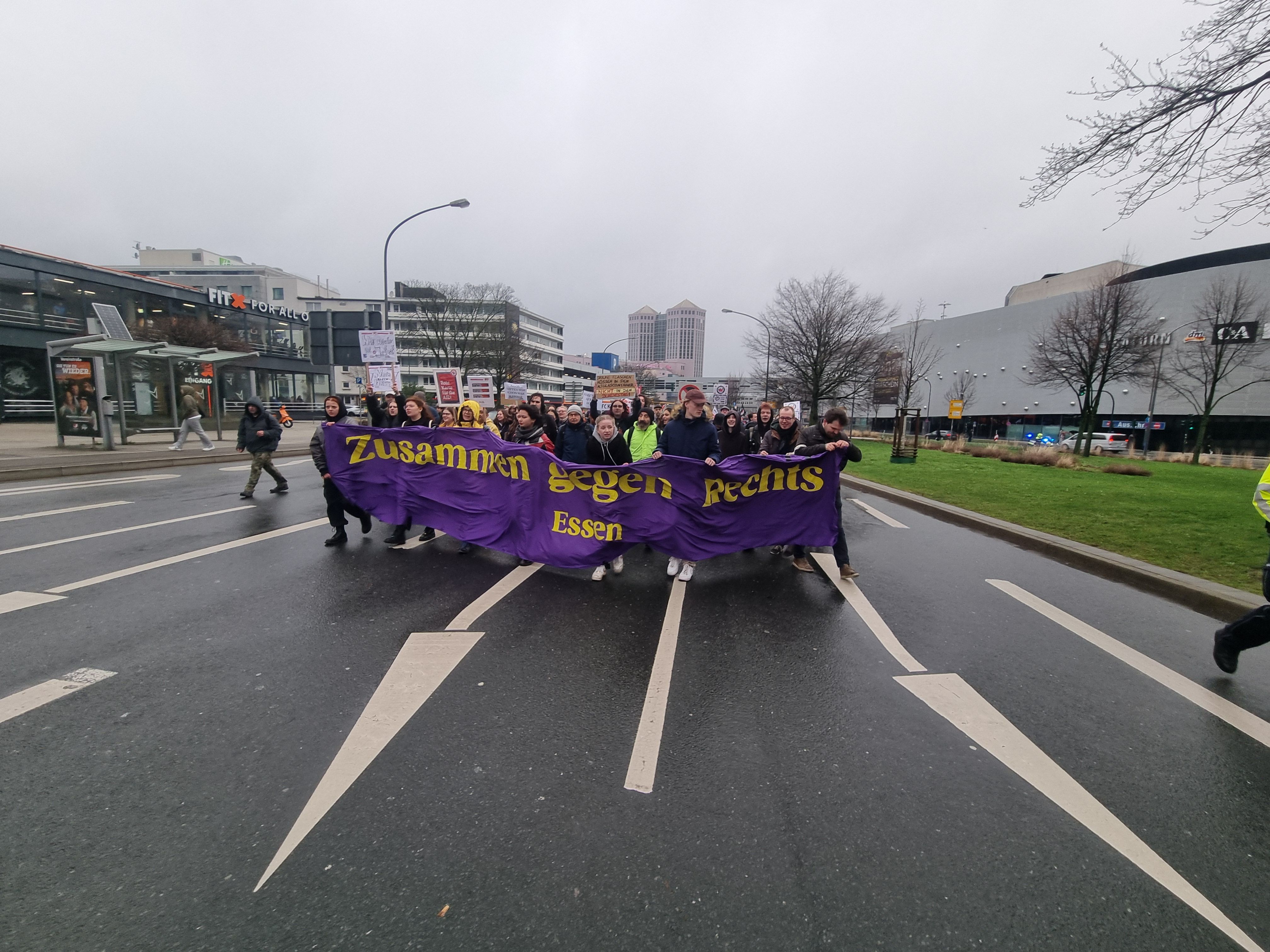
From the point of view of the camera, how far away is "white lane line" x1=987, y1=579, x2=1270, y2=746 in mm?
3223

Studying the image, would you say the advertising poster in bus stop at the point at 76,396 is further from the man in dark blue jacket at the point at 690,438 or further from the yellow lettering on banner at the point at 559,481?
the man in dark blue jacket at the point at 690,438

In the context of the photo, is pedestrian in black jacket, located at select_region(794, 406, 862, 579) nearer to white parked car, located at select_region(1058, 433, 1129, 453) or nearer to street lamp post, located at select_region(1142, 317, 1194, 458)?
white parked car, located at select_region(1058, 433, 1129, 453)

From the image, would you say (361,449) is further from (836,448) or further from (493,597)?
(836,448)

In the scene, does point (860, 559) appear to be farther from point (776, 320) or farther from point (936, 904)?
point (776, 320)

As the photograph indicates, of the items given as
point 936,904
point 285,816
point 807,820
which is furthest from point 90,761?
point 936,904

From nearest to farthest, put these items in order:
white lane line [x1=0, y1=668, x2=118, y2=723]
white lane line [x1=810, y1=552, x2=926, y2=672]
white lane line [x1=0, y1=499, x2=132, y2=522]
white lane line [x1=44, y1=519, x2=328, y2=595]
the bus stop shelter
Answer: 1. white lane line [x1=0, y1=668, x2=118, y2=723]
2. white lane line [x1=810, y1=552, x2=926, y2=672]
3. white lane line [x1=44, y1=519, x2=328, y2=595]
4. white lane line [x1=0, y1=499, x2=132, y2=522]
5. the bus stop shelter

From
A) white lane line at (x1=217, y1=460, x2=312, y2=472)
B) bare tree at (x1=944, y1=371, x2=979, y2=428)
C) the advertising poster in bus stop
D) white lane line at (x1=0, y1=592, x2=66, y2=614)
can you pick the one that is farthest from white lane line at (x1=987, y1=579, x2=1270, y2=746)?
bare tree at (x1=944, y1=371, x2=979, y2=428)

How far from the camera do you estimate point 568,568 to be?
617 centimetres

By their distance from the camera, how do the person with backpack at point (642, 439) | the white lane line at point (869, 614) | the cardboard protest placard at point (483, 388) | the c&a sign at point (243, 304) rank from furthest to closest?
1. the c&a sign at point (243, 304)
2. the cardboard protest placard at point (483, 388)
3. the person with backpack at point (642, 439)
4. the white lane line at point (869, 614)

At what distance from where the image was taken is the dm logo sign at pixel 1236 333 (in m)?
29.1

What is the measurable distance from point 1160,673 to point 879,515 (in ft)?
20.3

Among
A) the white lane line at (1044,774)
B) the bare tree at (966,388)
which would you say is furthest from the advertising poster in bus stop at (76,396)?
the bare tree at (966,388)

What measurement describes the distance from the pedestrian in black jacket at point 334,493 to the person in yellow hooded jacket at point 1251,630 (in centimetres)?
846

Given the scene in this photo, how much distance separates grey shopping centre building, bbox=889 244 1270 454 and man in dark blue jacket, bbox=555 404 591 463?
39512 mm
